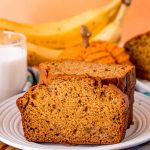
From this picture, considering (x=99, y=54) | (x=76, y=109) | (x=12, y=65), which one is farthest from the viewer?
(x=99, y=54)

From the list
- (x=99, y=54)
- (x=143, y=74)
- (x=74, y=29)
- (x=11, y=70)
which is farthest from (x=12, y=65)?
(x=74, y=29)

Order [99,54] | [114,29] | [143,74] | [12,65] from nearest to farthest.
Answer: [12,65], [99,54], [143,74], [114,29]

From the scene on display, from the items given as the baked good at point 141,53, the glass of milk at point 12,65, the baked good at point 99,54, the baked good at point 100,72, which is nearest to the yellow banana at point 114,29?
the baked good at point 141,53

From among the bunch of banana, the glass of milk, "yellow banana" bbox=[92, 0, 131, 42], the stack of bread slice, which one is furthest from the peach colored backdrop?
the stack of bread slice

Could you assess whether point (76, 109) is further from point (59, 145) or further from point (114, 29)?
point (114, 29)

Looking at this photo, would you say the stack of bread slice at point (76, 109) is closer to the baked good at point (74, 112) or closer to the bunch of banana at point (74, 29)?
the baked good at point (74, 112)

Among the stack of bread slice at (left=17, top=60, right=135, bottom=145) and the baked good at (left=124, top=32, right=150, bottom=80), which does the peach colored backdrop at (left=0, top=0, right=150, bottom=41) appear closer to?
the baked good at (left=124, top=32, right=150, bottom=80)

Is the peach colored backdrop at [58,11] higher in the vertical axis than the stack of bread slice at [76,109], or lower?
higher
